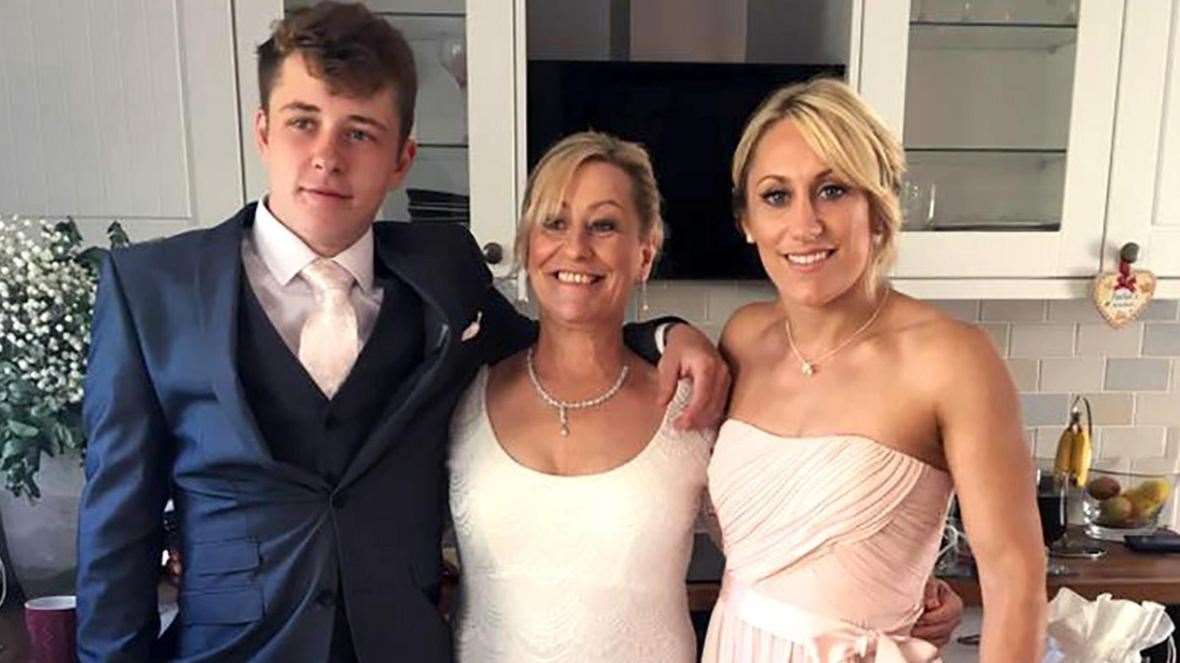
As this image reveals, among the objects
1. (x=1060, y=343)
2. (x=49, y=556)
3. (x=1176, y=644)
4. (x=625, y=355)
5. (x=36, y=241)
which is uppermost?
(x=36, y=241)

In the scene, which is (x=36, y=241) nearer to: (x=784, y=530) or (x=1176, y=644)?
(x=784, y=530)

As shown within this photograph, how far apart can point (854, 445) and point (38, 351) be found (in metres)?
1.09

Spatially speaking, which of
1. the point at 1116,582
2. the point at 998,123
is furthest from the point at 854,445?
the point at 998,123

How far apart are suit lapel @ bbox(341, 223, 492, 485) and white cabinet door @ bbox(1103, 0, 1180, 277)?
4.05 feet

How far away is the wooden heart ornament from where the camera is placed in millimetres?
1887

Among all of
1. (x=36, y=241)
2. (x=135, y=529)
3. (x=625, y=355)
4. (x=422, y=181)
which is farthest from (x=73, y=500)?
(x=625, y=355)

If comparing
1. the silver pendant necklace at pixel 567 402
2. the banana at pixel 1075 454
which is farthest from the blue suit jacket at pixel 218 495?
the banana at pixel 1075 454

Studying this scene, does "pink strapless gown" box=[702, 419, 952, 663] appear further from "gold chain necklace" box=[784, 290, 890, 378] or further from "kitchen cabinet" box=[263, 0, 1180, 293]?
"kitchen cabinet" box=[263, 0, 1180, 293]

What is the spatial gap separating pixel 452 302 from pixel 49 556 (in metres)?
0.85

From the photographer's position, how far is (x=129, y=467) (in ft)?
3.68

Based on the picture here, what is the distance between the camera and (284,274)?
117cm

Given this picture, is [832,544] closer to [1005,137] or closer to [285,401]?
[285,401]

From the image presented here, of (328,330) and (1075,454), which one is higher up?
(328,330)

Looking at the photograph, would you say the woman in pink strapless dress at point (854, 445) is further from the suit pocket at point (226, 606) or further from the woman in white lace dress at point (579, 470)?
the suit pocket at point (226, 606)
